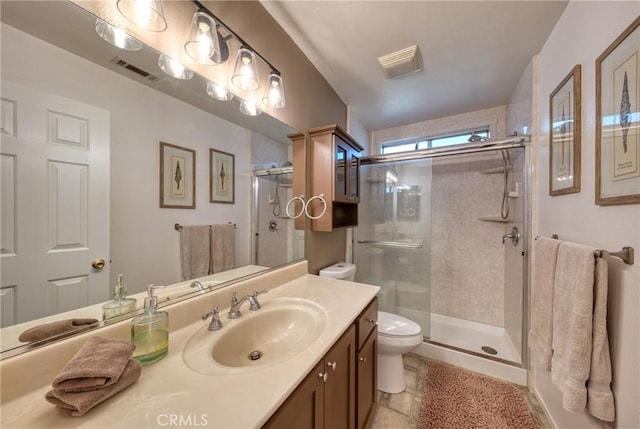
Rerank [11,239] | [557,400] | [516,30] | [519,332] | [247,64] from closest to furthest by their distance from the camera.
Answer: [11,239] → [247,64] → [557,400] → [516,30] → [519,332]

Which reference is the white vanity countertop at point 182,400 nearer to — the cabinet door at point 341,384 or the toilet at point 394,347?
the cabinet door at point 341,384

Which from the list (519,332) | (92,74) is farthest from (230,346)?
(519,332)

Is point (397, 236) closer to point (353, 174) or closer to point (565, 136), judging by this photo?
point (353, 174)

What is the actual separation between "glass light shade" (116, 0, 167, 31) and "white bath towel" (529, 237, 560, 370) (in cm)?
197

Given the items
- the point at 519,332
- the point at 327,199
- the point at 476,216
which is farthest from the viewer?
the point at 476,216

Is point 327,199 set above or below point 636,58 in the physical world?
below

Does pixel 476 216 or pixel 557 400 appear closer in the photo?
pixel 557 400

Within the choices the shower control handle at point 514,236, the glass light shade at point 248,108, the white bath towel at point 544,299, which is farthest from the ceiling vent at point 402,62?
the shower control handle at point 514,236

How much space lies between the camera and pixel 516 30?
1.41 meters

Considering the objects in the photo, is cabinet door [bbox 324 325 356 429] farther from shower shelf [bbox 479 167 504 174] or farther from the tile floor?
shower shelf [bbox 479 167 504 174]

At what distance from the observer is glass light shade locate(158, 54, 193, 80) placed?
0.87 meters

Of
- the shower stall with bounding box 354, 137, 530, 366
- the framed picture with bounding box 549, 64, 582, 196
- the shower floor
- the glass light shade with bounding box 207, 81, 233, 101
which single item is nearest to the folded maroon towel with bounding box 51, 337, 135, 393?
the glass light shade with bounding box 207, 81, 233, 101

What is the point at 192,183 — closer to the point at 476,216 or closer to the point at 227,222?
the point at 227,222

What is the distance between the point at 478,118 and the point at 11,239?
11.0 feet
